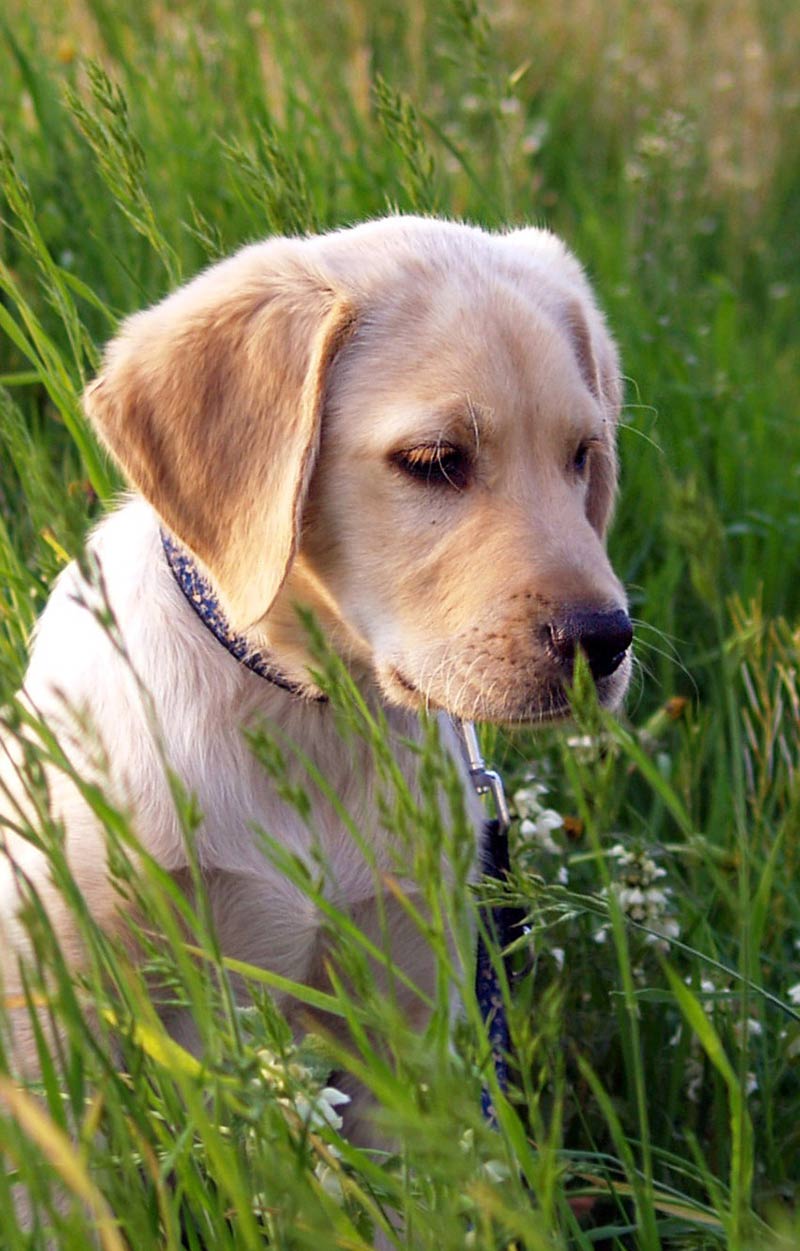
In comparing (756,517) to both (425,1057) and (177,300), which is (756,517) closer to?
(177,300)

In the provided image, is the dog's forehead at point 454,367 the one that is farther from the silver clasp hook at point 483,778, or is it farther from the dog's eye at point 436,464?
the silver clasp hook at point 483,778

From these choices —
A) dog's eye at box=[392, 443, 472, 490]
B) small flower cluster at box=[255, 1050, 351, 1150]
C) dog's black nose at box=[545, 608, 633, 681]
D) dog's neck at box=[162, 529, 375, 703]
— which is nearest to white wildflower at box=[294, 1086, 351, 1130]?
small flower cluster at box=[255, 1050, 351, 1150]

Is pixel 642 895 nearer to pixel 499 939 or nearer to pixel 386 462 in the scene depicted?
pixel 499 939

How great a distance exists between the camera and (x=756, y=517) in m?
3.76

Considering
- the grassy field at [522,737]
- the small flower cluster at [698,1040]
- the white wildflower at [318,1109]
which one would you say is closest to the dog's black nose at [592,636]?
the grassy field at [522,737]

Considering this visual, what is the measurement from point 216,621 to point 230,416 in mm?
321

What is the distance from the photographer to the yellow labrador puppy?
6.80 feet

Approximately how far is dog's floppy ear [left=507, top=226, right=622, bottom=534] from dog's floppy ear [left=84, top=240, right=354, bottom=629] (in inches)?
19.1

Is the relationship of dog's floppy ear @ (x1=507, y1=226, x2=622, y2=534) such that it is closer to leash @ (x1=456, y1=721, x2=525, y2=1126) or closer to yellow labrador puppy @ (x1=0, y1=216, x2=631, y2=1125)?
yellow labrador puppy @ (x1=0, y1=216, x2=631, y2=1125)

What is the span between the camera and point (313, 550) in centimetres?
224

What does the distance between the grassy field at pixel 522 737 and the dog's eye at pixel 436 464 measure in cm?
31

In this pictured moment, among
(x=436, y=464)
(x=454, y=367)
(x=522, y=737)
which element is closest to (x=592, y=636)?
(x=436, y=464)

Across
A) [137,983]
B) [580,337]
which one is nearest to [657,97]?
[580,337]

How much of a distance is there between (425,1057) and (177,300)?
1494 millimetres
